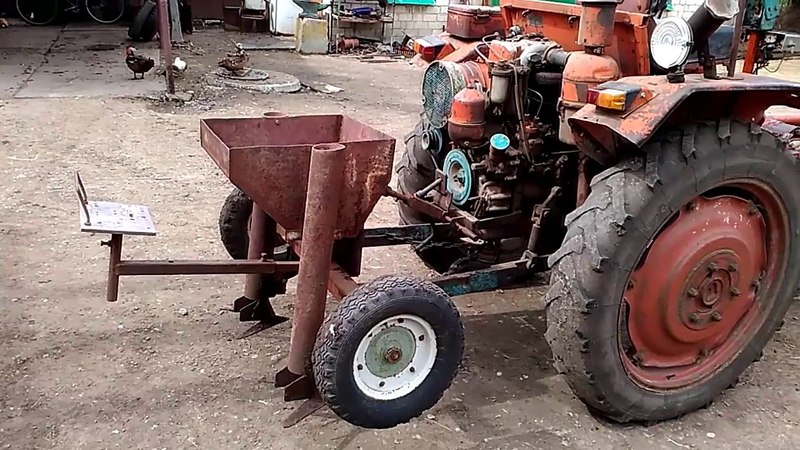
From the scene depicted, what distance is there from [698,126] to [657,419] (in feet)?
3.85

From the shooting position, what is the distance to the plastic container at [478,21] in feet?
13.1

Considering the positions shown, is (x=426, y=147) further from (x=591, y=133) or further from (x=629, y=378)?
(x=629, y=378)

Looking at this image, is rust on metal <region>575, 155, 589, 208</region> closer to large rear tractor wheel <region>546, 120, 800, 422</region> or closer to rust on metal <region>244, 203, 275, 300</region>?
large rear tractor wheel <region>546, 120, 800, 422</region>

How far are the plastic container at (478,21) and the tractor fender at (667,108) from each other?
1276mm

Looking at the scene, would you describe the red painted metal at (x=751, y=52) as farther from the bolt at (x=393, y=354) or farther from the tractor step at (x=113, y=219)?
the tractor step at (x=113, y=219)

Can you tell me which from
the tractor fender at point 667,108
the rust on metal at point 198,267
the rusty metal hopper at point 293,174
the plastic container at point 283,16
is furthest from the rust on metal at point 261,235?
the plastic container at point 283,16

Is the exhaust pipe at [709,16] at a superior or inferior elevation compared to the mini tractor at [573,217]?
superior

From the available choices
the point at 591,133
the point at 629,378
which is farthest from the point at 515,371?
the point at 591,133

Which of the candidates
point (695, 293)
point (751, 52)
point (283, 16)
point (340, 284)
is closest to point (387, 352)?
point (340, 284)

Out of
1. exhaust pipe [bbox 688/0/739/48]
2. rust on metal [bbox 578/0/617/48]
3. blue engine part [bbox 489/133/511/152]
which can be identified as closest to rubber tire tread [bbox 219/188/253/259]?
blue engine part [bbox 489/133/511/152]

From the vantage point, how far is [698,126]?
2.87m

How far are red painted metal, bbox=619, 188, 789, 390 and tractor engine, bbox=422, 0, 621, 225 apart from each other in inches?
23.8

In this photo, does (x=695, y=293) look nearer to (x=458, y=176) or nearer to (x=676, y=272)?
(x=676, y=272)

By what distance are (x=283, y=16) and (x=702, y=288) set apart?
42.8 ft
